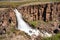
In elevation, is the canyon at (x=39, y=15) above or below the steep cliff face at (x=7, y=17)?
below

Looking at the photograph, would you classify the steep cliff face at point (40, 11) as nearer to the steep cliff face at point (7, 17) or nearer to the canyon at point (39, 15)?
the canyon at point (39, 15)

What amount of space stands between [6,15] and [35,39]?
23.8m

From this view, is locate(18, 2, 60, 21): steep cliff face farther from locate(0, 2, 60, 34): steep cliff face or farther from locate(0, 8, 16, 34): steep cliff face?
locate(0, 8, 16, 34): steep cliff face

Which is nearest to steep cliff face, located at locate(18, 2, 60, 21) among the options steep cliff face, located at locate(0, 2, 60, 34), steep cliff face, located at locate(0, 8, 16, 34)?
steep cliff face, located at locate(0, 2, 60, 34)

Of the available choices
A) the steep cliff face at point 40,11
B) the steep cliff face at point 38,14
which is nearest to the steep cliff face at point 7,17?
the steep cliff face at point 38,14

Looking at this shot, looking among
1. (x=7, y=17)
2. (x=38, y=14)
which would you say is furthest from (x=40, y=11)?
(x=7, y=17)

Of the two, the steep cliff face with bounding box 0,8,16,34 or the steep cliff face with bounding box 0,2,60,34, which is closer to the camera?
the steep cliff face with bounding box 0,8,16,34

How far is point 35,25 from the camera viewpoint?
38.0m

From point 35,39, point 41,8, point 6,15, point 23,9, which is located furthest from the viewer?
point 41,8

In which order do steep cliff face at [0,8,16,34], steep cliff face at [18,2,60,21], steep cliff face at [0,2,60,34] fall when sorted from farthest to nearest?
steep cliff face at [18,2,60,21]
steep cliff face at [0,2,60,34]
steep cliff face at [0,8,16,34]

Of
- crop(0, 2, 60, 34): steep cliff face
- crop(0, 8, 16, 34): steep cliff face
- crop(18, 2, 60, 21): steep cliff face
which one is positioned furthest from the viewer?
crop(18, 2, 60, 21): steep cliff face

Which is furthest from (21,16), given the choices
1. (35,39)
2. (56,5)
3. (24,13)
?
(35,39)

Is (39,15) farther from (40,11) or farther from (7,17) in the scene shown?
(7,17)

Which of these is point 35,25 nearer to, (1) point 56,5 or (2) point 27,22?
(2) point 27,22
